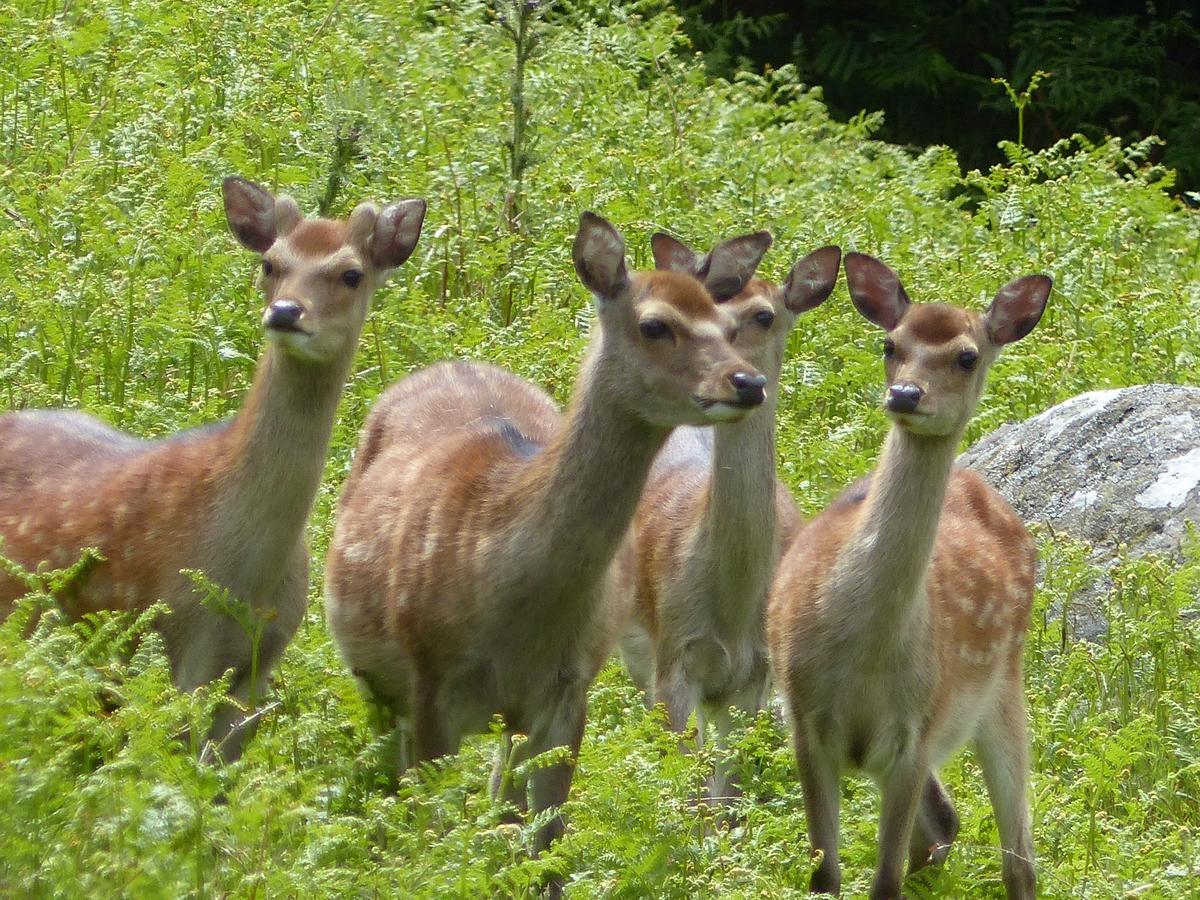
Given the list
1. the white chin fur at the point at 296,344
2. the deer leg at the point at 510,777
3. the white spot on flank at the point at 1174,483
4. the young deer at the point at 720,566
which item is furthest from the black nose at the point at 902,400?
the white spot on flank at the point at 1174,483

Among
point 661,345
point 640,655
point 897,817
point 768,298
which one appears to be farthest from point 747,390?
point 640,655

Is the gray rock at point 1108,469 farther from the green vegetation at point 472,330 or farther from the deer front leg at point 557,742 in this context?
the deer front leg at point 557,742

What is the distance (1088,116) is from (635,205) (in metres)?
7.59

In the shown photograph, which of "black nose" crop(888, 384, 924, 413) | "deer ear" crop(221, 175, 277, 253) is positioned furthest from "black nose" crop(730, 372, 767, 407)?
"deer ear" crop(221, 175, 277, 253)

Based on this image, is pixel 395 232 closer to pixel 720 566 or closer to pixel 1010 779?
pixel 720 566

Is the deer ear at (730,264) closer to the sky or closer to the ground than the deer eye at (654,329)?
closer to the sky

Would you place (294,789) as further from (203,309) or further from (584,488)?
(203,309)

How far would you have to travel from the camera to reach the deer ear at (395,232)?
24.5 feet

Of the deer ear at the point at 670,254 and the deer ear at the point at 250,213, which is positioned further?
the deer ear at the point at 670,254

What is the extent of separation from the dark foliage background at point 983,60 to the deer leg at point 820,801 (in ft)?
33.6

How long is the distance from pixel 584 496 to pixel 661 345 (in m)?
0.57

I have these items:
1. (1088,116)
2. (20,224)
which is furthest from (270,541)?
(1088,116)

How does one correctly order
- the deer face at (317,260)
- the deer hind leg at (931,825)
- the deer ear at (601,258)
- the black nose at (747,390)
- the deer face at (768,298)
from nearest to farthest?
the black nose at (747,390) → the deer face at (317,260) → the deer ear at (601,258) → the deer hind leg at (931,825) → the deer face at (768,298)

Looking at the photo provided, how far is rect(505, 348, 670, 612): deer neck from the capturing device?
6.76m
